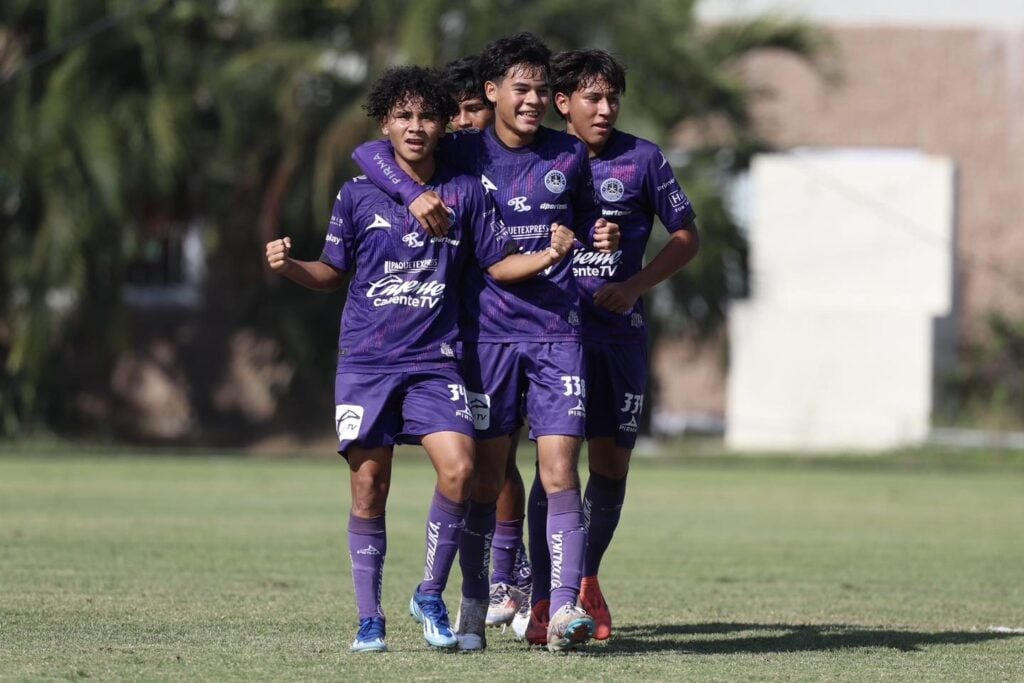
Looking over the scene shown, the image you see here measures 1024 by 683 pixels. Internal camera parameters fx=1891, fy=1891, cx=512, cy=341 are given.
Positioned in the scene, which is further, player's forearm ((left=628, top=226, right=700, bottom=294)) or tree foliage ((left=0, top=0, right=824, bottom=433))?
tree foliage ((left=0, top=0, right=824, bottom=433))

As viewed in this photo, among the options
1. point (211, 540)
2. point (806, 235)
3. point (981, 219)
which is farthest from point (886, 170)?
point (211, 540)

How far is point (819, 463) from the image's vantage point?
23969mm

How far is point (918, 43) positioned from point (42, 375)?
1705 centimetres

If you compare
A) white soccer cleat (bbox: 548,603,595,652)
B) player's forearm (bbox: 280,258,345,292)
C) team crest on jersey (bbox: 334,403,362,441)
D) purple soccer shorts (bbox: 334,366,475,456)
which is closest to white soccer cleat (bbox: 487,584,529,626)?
white soccer cleat (bbox: 548,603,595,652)

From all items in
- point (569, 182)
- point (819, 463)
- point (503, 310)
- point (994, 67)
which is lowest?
point (819, 463)

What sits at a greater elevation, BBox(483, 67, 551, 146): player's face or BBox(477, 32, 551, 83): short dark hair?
BBox(477, 32, 551, 83): short dark hair

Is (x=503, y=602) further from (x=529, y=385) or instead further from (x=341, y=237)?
(x=341, y=237)

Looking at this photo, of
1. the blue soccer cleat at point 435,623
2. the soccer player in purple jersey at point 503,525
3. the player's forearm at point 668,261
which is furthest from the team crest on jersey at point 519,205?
the blue soccer cleat at point 435,623

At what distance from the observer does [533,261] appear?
7.20 meters

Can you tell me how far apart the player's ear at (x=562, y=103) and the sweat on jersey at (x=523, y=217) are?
42 cm

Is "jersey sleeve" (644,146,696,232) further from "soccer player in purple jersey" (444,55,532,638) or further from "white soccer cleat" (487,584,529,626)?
"white soccer cleat" (487,584,529,626)

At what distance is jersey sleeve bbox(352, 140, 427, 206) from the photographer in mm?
7145

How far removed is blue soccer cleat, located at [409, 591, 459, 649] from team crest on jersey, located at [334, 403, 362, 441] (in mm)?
689

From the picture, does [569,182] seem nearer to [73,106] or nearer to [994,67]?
[73,106]
